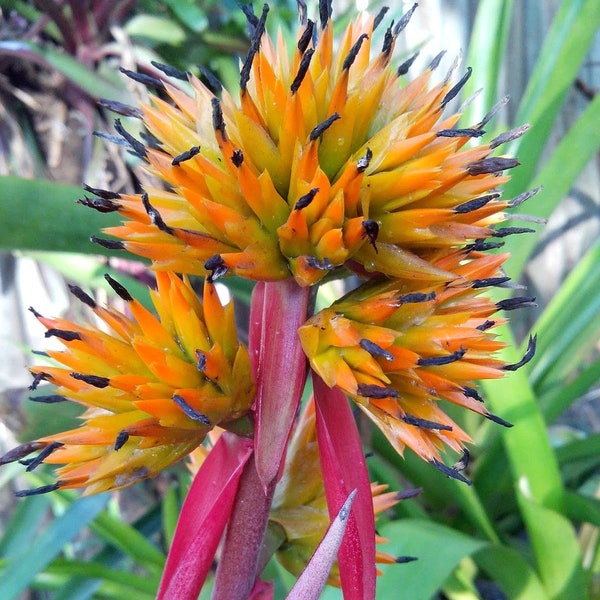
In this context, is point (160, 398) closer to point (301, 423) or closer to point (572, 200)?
point (301, 423)

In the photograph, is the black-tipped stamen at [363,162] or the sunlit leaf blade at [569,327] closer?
the black-tipped stamen at [363,162]

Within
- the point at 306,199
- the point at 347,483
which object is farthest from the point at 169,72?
the point at 347,483

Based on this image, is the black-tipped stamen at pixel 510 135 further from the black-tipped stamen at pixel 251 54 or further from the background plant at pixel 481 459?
the background plant at pixel 481 459

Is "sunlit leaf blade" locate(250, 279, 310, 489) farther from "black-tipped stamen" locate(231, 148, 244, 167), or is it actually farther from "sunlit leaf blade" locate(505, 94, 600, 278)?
"sunlit leaf blade" locate(505, 94, 600, 278)

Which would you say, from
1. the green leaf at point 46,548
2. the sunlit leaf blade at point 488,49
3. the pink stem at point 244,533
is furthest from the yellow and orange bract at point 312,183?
the sunlit leaf blade at point 488,49

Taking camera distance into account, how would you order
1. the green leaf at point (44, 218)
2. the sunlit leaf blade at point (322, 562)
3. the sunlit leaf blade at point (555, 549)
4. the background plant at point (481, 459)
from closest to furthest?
the sunlit leaf blade at point (322, 562) → the green leaf at point (44, 218) → the background plant at point (481, 459) → the sunlit leaf blade at point (555, 549)

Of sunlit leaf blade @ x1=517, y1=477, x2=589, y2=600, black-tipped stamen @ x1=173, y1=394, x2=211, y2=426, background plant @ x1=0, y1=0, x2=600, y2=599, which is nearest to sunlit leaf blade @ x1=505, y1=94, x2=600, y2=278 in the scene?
background plant @ x1=0, y1=0, x2=600, y2=599
